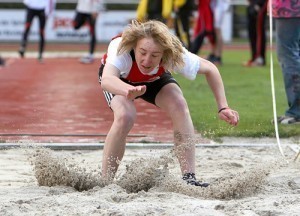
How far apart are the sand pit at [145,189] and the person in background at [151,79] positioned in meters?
0.15

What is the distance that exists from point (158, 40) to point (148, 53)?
0.38 ft

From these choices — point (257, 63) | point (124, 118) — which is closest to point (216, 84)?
point (124, 118)

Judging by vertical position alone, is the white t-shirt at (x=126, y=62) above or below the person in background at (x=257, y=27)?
above

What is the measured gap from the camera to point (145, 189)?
22.2 feet

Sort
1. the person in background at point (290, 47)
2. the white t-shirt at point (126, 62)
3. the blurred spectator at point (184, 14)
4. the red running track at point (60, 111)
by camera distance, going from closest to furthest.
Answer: the white t-shirt at point (126, 62) → the red running track at point (60, 111) → the person in background at point (290, 47) → the blurred spectator at point (184, 14)

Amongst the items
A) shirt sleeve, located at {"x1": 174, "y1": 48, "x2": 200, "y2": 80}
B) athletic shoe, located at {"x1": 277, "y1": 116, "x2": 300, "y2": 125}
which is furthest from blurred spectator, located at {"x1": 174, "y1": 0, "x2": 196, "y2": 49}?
shirt sleeve, located at {"x1": 174, "y1": 48, "x2": 200, "y2": 80}

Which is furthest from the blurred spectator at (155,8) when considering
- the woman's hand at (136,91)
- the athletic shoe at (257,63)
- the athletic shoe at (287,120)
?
the woman's hand at (136,91)

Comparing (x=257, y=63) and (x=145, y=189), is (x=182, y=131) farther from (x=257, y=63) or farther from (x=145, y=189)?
(x=257, y=63)

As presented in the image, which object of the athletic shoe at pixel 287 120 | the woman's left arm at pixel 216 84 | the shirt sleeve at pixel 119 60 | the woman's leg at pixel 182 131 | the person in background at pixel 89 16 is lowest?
the person in background at pixel 89 16

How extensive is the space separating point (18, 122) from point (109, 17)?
20.3 m

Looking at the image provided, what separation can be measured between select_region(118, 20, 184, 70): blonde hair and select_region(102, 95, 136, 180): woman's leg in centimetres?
40

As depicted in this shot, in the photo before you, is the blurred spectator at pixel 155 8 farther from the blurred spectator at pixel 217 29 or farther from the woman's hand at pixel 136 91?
the woman's hand at pixel 136 91

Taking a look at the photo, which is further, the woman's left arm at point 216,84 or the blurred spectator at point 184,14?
the blurred spectator at point 184,14

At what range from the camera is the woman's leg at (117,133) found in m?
6.71
